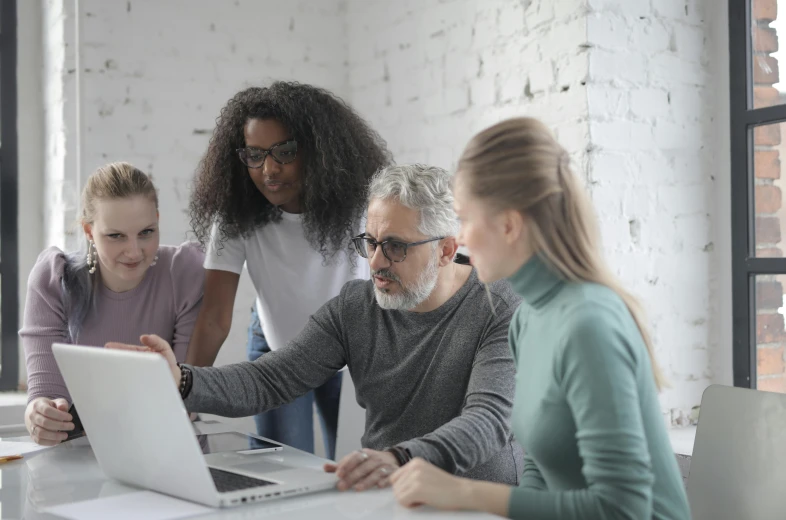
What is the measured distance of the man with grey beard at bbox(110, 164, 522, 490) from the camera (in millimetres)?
1626

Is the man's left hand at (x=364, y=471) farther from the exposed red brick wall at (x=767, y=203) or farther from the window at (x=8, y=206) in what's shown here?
the window at (x=8, y=206)

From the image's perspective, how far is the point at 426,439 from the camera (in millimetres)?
1407

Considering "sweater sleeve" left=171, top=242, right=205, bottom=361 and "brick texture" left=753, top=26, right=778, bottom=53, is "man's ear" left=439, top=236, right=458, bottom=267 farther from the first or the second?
"brick texture" left=753, top=26, right=778, bottom=53

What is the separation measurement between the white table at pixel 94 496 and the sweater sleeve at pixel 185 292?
0.47 meters

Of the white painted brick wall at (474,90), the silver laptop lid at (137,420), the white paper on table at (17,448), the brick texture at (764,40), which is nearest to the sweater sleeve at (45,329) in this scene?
the white paper on table at (17,448)

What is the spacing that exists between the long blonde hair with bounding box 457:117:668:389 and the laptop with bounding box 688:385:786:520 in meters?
0.31

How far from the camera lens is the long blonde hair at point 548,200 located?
118cm

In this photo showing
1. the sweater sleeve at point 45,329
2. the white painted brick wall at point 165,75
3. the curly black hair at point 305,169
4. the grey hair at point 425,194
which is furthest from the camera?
the white painted brick wall at point 165,75

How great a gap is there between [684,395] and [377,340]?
1070mm

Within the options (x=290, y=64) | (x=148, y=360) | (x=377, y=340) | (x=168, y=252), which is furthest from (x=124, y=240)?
(x=290, y=64)

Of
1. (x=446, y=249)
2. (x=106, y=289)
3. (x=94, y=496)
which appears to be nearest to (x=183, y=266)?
(x=106, y=289)

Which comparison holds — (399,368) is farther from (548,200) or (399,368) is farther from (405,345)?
(548,200)

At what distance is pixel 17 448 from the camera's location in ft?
5.42

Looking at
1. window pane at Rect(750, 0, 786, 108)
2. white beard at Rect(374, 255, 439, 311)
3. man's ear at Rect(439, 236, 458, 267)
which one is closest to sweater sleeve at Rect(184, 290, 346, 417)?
white beard at Rect(374, 255, 439, 311)
